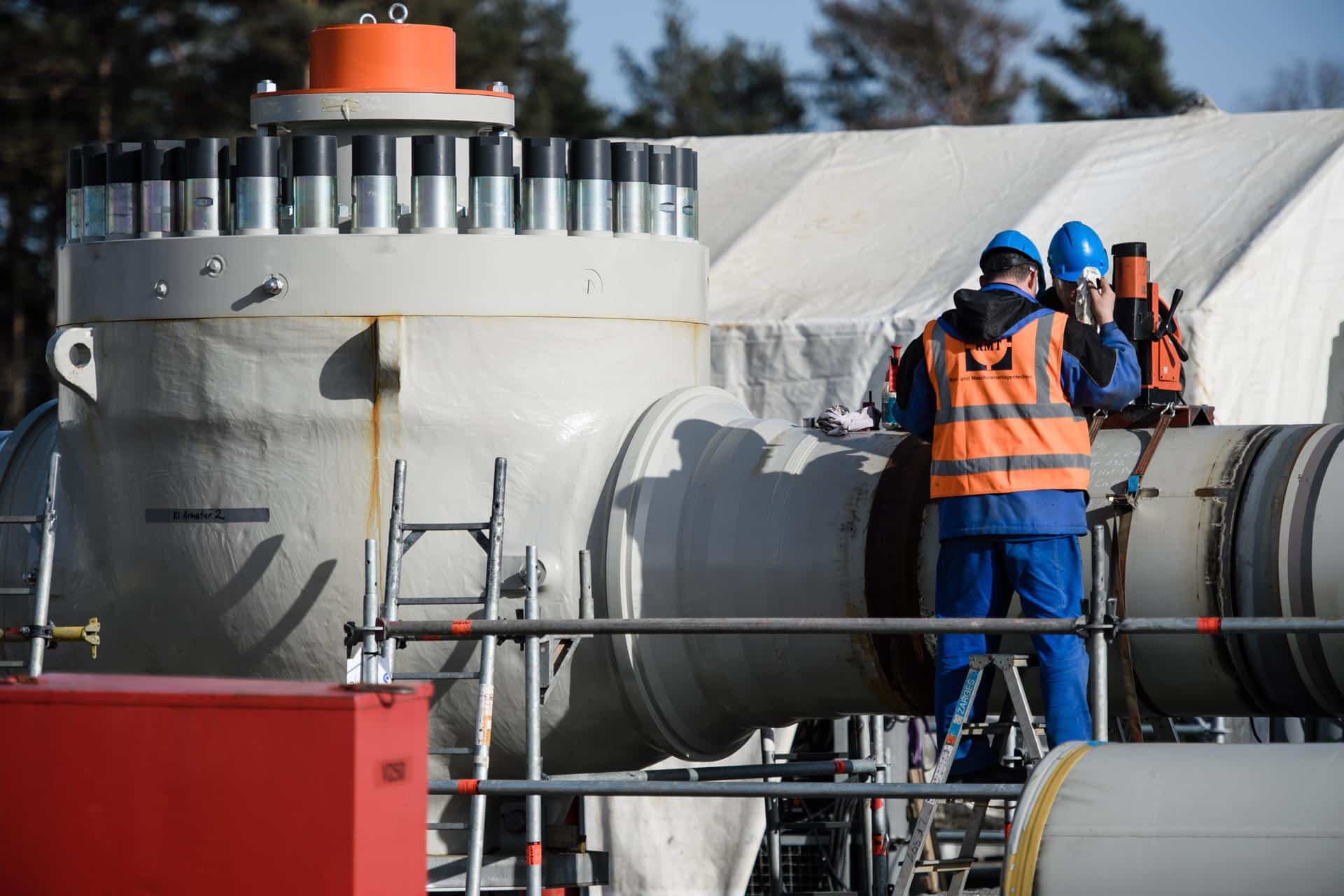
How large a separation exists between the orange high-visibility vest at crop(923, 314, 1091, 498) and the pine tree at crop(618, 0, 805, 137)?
37.2 m

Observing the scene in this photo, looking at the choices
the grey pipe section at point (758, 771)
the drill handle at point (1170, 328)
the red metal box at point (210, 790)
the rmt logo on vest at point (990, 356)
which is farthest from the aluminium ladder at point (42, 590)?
the drill handle at point (1170, 328)

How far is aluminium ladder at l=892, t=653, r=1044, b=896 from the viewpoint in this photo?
639 cm

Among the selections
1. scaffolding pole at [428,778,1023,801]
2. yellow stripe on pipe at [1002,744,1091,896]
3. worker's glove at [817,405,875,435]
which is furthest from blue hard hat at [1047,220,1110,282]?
yellow stripe on pipe at [1002,744,1091,896]

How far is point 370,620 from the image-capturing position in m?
7.18

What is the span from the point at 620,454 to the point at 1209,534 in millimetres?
2252

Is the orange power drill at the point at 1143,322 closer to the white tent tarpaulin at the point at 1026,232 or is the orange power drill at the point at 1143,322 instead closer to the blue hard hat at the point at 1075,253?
the blue hard hat at the point at 1075,253

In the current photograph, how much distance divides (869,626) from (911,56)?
39.2 meters

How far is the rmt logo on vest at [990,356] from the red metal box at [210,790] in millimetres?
2406

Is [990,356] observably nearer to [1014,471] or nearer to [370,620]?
[1014,471]

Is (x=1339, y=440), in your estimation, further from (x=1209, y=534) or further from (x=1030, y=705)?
(x=1030, y=705)

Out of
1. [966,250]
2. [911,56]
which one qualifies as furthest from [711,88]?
[966,250]

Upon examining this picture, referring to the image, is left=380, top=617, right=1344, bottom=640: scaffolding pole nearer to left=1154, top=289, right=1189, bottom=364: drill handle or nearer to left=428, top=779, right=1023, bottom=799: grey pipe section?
left=428, top=779, right=1023, bottom=799: grey pipe section

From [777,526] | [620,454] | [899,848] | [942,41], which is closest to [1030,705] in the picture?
[777,526]

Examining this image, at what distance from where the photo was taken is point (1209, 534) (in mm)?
6910
